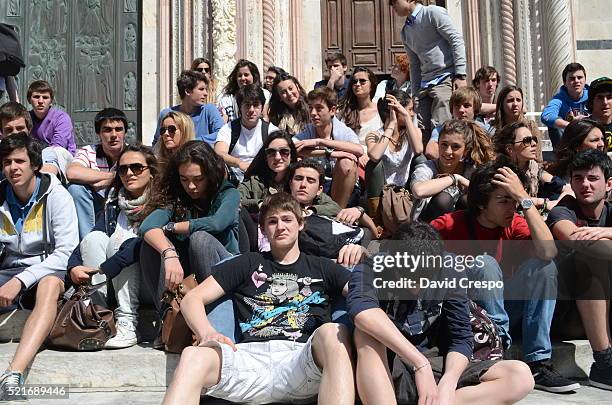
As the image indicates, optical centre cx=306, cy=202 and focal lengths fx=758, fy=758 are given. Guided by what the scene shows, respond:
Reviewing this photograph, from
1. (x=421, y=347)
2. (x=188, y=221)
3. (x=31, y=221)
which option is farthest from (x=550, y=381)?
(x=31, y=221)

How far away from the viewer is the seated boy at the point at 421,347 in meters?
3.73

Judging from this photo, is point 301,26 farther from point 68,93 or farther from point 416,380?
point 416,380

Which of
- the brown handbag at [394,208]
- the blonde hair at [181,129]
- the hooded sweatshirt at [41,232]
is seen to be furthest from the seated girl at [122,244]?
→ the brown handbag at [394,208]

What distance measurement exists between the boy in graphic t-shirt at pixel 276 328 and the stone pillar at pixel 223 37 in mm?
6413

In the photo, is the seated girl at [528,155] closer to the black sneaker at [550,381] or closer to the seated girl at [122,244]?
the black sneaker at [550,381]

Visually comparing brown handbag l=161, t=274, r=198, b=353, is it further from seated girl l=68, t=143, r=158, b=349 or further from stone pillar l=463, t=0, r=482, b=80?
stone pillar l=463, t=0, r=482, b=80

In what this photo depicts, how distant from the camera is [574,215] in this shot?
193 inches

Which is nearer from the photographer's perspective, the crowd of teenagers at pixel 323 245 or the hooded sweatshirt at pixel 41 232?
the crowd of teenagers at pixel 323 245

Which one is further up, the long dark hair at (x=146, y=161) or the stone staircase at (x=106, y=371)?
the long dark hair at (x=146, y=161)

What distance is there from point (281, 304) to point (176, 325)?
2.41 feet

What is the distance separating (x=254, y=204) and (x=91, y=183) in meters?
1.31

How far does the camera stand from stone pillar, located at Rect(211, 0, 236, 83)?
1045 cm

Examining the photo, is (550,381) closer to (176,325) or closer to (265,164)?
(176,325)

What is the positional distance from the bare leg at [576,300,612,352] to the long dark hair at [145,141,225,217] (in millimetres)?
2481
